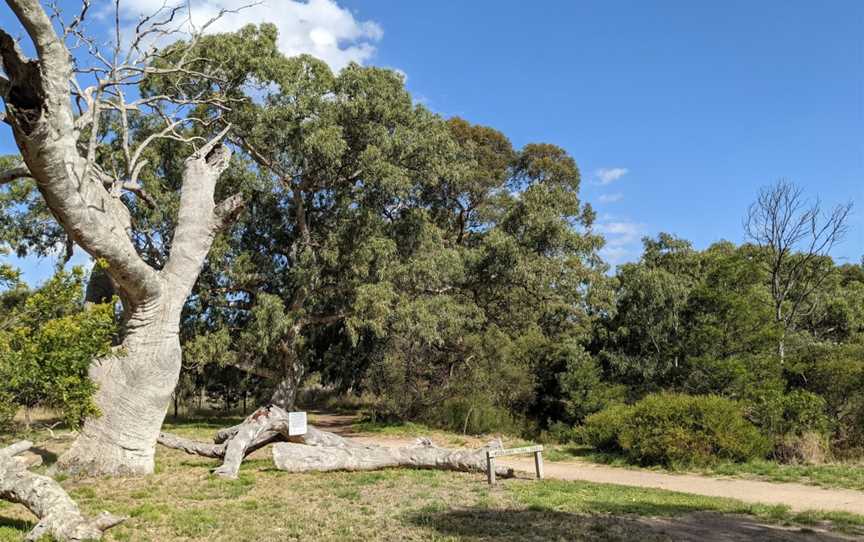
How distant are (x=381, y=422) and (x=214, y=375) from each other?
845 cm

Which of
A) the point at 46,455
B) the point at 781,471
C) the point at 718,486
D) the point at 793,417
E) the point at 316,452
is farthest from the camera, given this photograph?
the point at 793,417

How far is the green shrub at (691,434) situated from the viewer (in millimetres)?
12727

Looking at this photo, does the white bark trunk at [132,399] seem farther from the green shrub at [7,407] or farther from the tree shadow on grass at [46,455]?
the green shrub at [7,407]

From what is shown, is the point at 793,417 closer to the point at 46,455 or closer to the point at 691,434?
the point at 691,434

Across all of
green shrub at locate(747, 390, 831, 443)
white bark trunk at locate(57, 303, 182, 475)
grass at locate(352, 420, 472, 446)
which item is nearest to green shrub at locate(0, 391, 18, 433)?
white bark trunk at locate(57, 303, 182, 475)

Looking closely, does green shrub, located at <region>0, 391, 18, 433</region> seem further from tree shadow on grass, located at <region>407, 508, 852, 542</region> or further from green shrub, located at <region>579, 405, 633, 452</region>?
green shrub, located at <region>579, 405, 633, 452</region>

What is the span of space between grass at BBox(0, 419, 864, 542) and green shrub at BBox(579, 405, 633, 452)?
4.56m

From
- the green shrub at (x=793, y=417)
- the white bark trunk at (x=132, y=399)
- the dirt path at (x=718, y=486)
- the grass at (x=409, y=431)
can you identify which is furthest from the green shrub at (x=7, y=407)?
the green shrub at (x=793, y=417)

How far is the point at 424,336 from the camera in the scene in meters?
19.6

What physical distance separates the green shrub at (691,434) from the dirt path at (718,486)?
0.66 m

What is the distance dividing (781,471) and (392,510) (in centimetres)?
814

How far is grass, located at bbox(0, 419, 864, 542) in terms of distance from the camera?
651 centimetres

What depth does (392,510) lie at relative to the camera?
7652mm

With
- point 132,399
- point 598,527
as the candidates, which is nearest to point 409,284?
point 132,399
